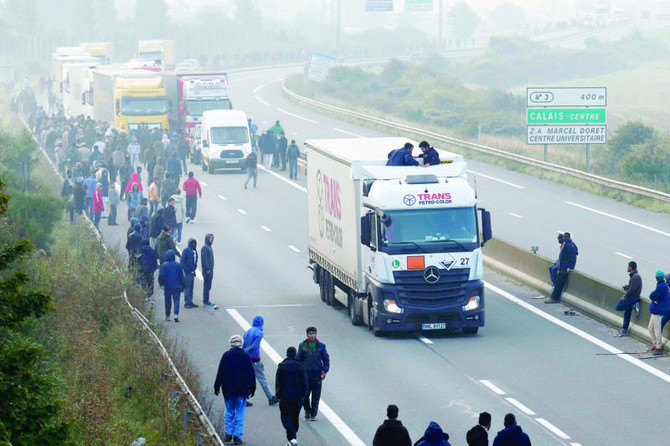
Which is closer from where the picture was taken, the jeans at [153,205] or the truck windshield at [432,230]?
the truck windshield at [432,230]

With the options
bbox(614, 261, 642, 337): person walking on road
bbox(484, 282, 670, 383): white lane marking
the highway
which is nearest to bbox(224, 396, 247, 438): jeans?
the highway

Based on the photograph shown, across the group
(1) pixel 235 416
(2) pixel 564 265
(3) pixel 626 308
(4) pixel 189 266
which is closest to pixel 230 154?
(4) pixel 189 266

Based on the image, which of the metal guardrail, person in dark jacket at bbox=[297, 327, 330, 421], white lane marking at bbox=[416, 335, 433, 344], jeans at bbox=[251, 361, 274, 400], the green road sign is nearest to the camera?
person in dark jacket at bbox=[297, 327, 330, 421]

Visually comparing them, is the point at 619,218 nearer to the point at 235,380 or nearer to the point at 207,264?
the point at 207,264

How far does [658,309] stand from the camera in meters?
19.7

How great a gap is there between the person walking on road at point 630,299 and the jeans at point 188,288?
8.37m

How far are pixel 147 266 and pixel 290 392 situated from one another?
9979 mm

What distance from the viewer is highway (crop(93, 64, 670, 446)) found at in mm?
16234

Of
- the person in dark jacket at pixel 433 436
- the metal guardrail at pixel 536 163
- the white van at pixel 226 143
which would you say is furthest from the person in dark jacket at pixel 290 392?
the white van at pixel 226 143

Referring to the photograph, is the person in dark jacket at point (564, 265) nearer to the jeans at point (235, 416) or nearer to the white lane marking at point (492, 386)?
the white lane marking at point (492, 386)

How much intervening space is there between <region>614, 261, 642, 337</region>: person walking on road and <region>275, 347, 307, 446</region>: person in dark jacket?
7.73m

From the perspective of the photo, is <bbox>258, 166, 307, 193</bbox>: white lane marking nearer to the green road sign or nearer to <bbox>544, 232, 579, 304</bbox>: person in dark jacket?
the green road sign

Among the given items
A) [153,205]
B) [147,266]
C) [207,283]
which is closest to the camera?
[147,266]

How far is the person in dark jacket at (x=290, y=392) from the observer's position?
1468 cm
